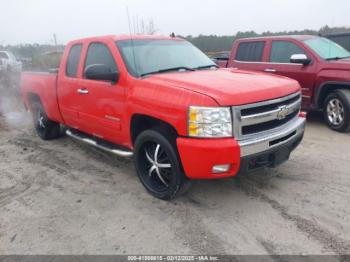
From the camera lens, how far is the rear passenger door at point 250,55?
7.68 metres

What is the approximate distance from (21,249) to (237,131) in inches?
90.8

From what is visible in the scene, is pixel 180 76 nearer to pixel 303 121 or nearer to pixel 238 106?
pixel 238 106

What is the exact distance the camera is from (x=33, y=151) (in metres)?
5.98

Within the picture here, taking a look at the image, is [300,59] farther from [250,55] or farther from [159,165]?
[159,165]

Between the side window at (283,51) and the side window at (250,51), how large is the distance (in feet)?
0.98

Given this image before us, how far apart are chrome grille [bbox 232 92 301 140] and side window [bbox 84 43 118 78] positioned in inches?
71.7

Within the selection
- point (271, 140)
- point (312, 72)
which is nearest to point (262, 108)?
point (271, 140)

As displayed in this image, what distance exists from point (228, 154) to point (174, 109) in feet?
2.28

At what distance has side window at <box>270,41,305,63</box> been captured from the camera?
705cm

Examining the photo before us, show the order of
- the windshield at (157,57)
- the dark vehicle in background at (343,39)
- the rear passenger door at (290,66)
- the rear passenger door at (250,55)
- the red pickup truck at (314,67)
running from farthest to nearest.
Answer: the dark vehicle in background at (343,39)
the rear passenger door at (250,55)
the rear passenger door at (290,66)
the red pickup truck at (314,67)
the windshield at (157,57)

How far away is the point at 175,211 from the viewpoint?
11.9 ft

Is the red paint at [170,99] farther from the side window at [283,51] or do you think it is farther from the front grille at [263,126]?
the side window at [283,51]

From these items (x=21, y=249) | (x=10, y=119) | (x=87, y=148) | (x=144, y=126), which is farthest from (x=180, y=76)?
(x=10, y=119)

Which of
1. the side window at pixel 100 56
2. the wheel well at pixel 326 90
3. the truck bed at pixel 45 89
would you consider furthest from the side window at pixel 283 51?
the truck bed at pixel 45 89
